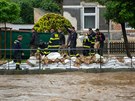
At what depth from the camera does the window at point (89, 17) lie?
129 ft

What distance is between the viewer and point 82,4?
128 ft

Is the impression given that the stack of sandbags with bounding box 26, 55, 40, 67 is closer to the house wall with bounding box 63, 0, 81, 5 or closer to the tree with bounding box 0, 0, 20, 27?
the tree with bounding box 0, 0, 20, 27

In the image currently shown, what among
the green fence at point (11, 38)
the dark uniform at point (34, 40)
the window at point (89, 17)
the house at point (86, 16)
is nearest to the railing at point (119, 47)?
the house at point (86, 16)

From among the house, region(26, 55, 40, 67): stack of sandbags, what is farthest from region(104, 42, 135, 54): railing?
region(26, 55, 40, 67): stack of sandbags

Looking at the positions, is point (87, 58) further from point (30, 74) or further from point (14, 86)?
point (14, 86)

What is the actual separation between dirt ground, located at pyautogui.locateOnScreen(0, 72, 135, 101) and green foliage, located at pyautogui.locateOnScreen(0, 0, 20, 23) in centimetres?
960

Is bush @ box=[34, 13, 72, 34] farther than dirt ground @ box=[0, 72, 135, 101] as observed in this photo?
Yes

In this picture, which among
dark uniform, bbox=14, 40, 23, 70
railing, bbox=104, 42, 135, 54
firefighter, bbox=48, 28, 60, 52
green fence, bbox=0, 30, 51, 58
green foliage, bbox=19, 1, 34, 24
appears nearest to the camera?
dark uniform, bbox=14, 40, 23, 70

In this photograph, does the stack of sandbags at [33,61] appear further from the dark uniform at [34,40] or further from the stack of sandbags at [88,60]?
the dark uniform at [34,40]

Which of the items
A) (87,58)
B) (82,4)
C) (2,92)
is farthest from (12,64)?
(82,4)

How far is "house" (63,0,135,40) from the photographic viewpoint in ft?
128

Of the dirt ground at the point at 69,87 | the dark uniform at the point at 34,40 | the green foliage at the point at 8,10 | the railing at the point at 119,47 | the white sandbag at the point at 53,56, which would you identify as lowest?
the dirt ground at the point at 69,87

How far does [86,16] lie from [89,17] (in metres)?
0.26

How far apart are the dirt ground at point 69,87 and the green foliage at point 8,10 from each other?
31.5ft
